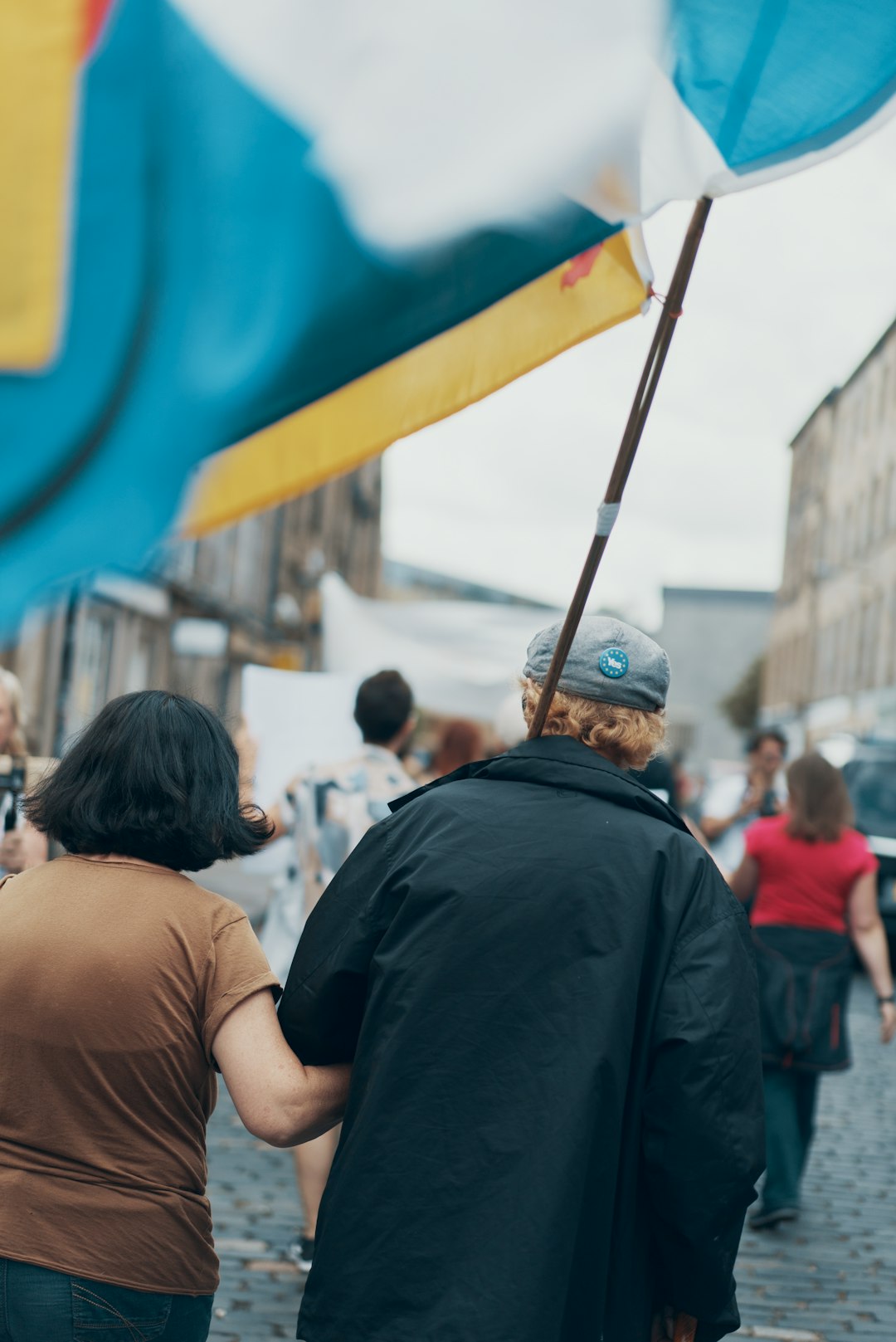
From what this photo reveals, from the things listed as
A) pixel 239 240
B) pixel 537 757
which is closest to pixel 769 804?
pixel 537 757

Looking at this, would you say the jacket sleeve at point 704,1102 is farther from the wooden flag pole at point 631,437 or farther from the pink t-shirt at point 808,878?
the pink t-shirt at point 808,878

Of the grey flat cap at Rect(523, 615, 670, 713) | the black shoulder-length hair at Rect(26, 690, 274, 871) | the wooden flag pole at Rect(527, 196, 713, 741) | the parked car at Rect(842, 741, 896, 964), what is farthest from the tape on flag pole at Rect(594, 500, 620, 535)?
the parked car at Rect(842, 741, 896, 964)

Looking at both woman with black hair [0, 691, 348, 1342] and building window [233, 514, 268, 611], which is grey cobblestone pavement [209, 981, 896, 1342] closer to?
woman with black hair [0, 691, 348, 1342]

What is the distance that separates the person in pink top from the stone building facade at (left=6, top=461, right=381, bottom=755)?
278 cm

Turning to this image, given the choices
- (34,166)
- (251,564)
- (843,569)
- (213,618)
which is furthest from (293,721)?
(843,569)

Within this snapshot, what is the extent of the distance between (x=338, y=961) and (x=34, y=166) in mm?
1189

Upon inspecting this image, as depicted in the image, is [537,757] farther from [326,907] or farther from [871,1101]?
[871,1101]

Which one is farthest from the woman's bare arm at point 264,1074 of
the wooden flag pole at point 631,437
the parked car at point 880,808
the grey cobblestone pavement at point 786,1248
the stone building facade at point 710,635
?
the stone building facade at point 710,635

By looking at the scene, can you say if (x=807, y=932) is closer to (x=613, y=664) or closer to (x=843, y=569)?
(x=613, y=664)

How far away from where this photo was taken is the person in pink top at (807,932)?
6.16 meters

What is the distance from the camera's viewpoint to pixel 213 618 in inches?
1058

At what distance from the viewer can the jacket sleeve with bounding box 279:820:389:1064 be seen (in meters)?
2.47

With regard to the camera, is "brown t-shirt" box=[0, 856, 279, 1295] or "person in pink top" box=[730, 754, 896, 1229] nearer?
"brown t-shirt" box=[0, 856, 279, 1295]

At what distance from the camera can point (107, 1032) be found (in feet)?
7.78
